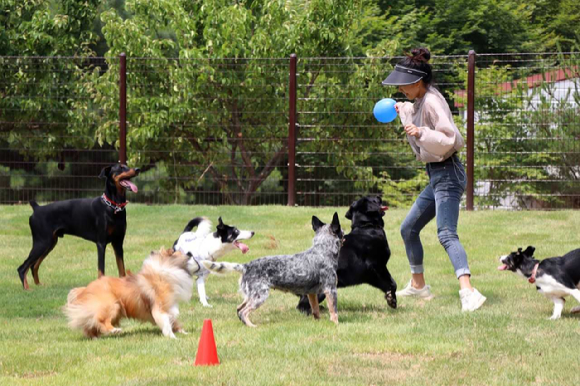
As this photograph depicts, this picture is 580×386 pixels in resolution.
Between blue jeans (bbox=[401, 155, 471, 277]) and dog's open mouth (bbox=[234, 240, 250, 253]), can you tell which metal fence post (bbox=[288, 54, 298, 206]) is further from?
blue jeans (bbox=[401, 155, 471, 277])

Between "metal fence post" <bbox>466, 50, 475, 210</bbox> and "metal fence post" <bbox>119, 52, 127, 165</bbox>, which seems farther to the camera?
"metal fence post" <bbox>119, 52, 127, 165</bbox>

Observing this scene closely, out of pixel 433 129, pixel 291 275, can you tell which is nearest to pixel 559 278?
pixel 433 129

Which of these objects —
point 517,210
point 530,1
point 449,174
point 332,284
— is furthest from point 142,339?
point 530,1

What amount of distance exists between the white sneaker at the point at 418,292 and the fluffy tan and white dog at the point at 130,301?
2406 millimetres

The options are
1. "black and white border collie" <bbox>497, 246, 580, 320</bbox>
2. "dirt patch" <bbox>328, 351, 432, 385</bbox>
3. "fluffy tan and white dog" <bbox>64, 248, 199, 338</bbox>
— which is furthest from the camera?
"black and white border collie" <bbox>497, 246, 580, 320</bbox>

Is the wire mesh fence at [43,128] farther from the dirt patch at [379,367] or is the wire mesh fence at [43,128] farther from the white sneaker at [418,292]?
the dirt patch at [379,367]

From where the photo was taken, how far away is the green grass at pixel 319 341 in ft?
16.7

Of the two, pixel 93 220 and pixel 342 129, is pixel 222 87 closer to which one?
pixel 342 129

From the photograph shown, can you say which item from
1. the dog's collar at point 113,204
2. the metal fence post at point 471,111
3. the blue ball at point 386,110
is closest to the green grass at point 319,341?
the dog's collar at point 113,204

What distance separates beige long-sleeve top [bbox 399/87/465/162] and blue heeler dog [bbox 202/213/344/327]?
97cm

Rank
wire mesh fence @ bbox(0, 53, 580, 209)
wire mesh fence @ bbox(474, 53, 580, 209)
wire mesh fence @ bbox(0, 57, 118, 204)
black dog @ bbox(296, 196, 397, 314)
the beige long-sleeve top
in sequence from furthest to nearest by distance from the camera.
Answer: wire mesh fence @ bbox(0, 57, 118, 204)
wire mesh fence @ bbox(0, 53, 580, 209)
wire mesh fence @ bbox(474, 53, 580, 209)
black dog @ bbox(296, 196, 397, 314)
the beige long-sleeve top

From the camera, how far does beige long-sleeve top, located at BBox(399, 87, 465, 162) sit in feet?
22.3

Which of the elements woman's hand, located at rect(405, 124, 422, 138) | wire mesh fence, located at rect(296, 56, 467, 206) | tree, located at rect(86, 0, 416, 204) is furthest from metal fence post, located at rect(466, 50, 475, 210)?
woman's hand, located at rect(405, 124, 422, 138)

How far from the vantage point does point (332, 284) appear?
673 centimetres
